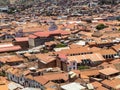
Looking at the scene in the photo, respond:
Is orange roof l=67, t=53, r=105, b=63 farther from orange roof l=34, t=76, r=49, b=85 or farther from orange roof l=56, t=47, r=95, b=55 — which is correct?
orange roof l=34, t=76, r=49, b=85

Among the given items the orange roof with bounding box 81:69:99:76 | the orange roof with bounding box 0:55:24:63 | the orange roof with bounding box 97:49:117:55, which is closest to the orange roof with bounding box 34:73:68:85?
the orange roof with bounding box 81:69:99:76

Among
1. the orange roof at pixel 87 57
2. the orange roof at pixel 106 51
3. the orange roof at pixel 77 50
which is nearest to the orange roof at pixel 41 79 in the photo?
the orange roof at pixel 87 57

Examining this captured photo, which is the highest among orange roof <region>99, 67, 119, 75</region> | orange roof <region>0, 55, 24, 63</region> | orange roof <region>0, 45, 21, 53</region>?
orange roof <region>99, 67, 119, 75</region>

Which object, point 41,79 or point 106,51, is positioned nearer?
point 41,79

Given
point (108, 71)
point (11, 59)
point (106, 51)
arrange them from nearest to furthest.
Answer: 1. point (108, 71)
2. point (106, 51)
3. point (11, 59)

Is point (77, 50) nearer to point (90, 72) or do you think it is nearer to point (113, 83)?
point (90, 72)

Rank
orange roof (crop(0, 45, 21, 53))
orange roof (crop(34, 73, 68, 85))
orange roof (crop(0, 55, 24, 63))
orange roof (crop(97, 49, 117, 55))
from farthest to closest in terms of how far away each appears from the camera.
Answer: orange roof (crop(0, 45, 21, 53))
orange roof (crop(0, 55, 24, 63))
orange roof (crop(97, 49, 117, 55))
orange roof (crop(34, 73, 68, 85))

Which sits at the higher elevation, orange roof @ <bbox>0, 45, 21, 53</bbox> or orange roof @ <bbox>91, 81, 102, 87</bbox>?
orange roof @ <bbox>91, 81, 102, 87</bbox>

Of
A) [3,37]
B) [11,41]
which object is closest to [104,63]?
[11,41]

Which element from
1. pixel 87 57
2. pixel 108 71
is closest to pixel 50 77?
pixel 108 71

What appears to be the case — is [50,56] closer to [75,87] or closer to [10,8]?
[75,87]

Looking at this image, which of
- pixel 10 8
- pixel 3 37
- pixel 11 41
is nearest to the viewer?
pixel 11 41
